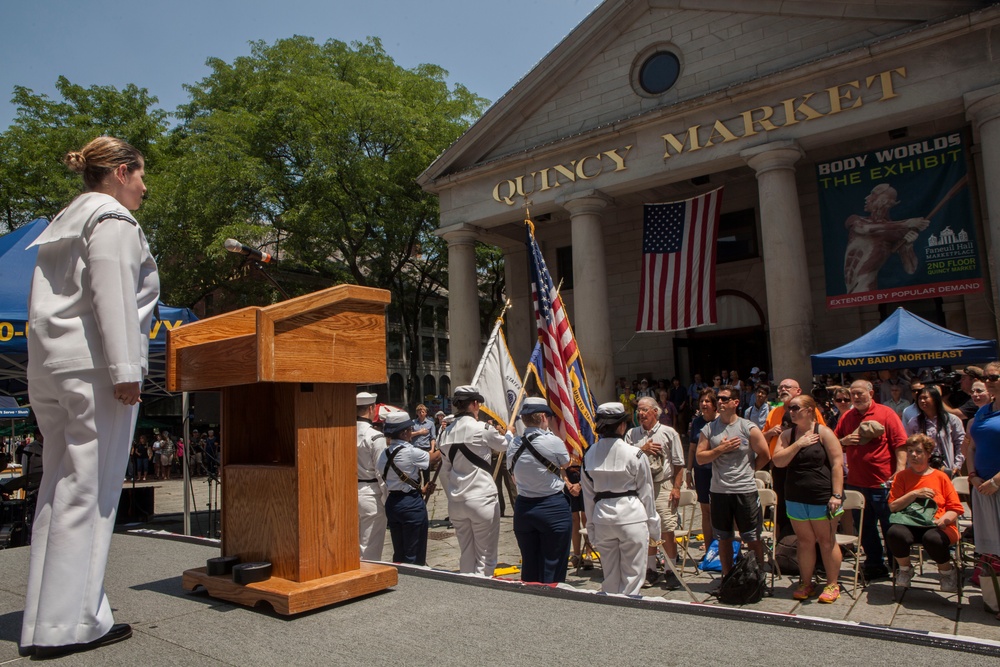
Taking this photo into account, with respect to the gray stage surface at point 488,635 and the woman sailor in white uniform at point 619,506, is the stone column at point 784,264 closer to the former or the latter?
the woman sailor in white uniform at point 619,506

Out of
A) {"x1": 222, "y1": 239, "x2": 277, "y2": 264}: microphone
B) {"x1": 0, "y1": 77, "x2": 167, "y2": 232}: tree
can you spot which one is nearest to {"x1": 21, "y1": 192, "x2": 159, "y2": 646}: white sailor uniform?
{"x1": 222, "y1": 239, "x2": 277, "y2": 264}: microphone

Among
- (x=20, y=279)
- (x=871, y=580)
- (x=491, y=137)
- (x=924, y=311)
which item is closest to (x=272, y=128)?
(x=491, y=137)

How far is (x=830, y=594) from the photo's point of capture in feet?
21.4

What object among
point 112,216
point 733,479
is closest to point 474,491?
point 733,479

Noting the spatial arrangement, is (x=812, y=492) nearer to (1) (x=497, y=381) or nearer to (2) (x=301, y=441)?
(1) (x=497, y=381)

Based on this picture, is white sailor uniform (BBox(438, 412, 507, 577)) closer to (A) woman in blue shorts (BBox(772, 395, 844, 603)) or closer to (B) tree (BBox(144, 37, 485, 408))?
Result: (A) woman in blue shorts (BBox(772, 395, 844, 603))

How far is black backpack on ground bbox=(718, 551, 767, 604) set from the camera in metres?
6.23

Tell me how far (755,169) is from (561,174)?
5.65 meters

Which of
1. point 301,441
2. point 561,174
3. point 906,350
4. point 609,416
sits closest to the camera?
point 301,441

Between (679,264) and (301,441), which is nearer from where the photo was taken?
(301,441)

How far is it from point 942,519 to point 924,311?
14348 millimetres

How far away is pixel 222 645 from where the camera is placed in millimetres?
2549

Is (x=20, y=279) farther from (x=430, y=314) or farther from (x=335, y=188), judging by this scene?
(x=430, y=314)

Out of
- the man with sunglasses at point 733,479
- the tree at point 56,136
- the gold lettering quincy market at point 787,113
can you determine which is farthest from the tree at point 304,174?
the man with sunglasses at point 733,479
